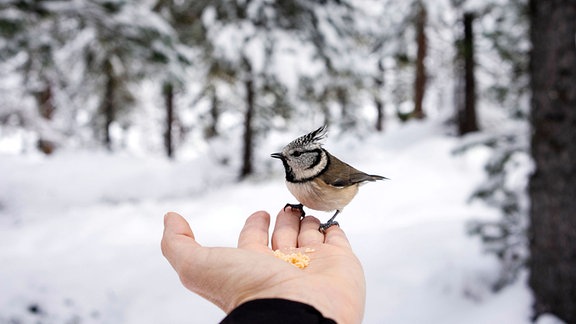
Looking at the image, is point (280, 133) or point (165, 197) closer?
point (165, 197)

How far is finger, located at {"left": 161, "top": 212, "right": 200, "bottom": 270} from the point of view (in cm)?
165

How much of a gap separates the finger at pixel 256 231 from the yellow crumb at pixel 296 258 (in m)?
0.13

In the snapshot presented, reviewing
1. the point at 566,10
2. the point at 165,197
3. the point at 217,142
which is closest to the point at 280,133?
the point at 217,142

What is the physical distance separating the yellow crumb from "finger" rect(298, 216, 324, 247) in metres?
0.10

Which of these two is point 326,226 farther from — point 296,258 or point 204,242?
point 204,242

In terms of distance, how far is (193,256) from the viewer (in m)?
1.61

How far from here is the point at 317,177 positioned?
178 cm

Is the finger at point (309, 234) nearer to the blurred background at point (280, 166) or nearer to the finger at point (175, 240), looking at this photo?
the blurred background at point (280, 166)

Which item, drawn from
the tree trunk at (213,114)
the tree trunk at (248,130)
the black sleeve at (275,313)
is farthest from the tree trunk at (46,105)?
the black sleeve at (275,313)

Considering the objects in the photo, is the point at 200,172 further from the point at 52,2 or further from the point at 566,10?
the point at 566,10

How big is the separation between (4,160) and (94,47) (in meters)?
2.74

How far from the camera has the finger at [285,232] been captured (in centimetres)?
198

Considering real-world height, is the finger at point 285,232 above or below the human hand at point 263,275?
above

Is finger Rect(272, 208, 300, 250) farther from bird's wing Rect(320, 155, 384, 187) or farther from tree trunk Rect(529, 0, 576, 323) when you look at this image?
tree trunk Rect(529, 0, 576, 323)
